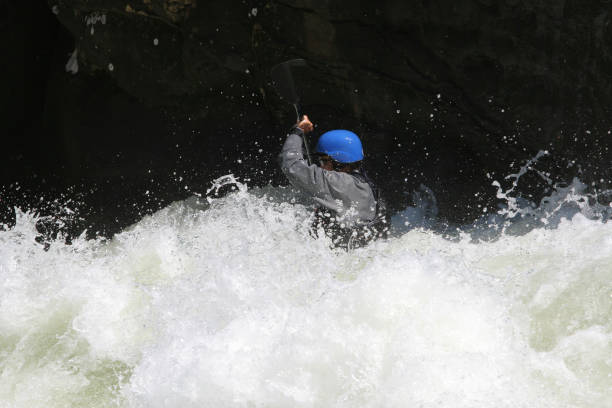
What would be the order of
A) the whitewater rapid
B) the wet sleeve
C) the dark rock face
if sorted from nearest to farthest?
the whitewater rapid < the wet sleeve < the dark rock face

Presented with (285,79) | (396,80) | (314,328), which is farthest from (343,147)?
(314,328)

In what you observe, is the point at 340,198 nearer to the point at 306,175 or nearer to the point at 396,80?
the point at 306,175

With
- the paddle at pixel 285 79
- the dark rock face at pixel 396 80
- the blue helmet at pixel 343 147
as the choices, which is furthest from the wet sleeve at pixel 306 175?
the dark rock face at pixel 396 80

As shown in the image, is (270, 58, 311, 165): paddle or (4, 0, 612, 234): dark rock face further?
(4, 0, 612, 234): dark rock face

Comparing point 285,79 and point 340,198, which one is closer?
point 340,198

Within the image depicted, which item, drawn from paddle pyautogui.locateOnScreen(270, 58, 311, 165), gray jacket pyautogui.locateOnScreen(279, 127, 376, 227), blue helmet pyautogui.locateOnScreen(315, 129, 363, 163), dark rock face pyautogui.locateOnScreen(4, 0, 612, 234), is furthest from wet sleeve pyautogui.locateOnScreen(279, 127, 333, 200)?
dark rock face pyautogui.locateOnScreen(4, 0, 612, 234)

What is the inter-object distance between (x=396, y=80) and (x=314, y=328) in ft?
9.46

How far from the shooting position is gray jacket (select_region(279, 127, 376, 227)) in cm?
398

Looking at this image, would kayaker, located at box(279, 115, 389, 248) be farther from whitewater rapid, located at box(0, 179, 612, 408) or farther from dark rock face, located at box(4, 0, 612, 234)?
dark rock face, located at box(4, 0, 612, 234)

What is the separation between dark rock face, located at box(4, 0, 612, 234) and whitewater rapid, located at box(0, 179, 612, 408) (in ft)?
3.54

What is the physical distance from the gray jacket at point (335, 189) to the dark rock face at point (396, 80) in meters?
1.52

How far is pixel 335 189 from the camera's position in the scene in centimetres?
398

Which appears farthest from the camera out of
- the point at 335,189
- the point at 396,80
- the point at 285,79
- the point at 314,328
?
the point at 396,80

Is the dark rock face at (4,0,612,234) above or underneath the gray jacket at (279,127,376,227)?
above
